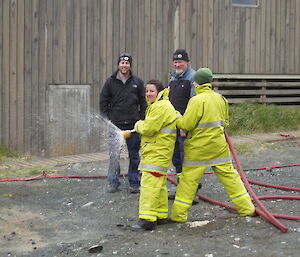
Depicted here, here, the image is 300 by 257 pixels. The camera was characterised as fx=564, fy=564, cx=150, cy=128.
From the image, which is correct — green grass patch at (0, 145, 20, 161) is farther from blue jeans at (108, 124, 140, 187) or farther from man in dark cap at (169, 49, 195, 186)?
man in dark cap at (169, 49, 195, 186)

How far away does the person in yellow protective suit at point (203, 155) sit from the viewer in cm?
614

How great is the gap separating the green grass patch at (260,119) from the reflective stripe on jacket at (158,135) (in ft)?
20.4

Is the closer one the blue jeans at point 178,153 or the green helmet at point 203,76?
the green helmet at point 203,76

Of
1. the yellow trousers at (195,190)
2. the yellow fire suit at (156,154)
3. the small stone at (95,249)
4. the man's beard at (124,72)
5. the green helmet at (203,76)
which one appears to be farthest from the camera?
the man's beard at (124,72)

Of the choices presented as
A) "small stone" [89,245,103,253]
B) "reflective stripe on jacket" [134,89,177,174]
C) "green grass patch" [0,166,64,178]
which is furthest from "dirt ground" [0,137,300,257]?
"reflective stripe on jacket" [134,89,177,174]

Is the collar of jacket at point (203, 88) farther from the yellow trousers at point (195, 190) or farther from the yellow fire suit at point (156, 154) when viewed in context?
the yellow trousers at point (195, 190)

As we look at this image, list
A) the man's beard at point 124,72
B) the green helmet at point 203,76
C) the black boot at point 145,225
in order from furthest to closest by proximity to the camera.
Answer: the man's beard at point 124,72, the green helmet at point 203,76, the black boot at point 145,225

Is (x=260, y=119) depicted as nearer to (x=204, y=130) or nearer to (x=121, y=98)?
(x=121, y=98)

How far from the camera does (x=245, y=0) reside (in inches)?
511

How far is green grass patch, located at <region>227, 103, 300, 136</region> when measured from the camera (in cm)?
1248

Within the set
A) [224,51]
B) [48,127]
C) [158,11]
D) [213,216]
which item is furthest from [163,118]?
[224,51]

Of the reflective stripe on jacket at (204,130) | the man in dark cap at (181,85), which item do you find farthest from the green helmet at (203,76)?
the man in dark cap at (181,85)

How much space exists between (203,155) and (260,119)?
685cm

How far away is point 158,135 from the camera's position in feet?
20.1
